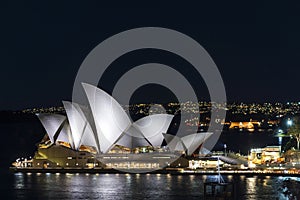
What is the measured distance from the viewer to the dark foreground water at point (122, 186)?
31922 mm

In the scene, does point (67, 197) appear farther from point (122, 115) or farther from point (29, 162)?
point (29, 162)

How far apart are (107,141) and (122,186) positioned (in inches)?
476

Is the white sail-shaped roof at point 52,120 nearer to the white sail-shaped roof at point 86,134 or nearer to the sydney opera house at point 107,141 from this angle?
the sydney opera house at point 107,141

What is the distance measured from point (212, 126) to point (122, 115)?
78345mm

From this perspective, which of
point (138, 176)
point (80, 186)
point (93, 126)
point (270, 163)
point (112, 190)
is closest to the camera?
point (112, 190)

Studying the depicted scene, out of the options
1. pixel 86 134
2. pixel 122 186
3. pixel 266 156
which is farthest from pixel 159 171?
pixel 266 156

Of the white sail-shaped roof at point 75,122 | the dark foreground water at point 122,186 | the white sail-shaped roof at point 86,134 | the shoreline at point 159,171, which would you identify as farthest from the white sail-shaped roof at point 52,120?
the dark foreground water at point 122,186

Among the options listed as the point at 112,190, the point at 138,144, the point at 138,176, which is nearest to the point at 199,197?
the point at 112,190

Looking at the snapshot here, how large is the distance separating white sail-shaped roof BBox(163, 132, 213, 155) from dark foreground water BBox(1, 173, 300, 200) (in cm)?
656

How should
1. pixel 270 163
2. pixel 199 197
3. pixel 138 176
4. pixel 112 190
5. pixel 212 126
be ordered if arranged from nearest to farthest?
pixel 199 197, pixel 112 190, pixel 138 176, pixel 270 163, pixel 212 126

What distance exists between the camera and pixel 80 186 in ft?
121

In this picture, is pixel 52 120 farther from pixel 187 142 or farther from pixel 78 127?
pixel 187 142

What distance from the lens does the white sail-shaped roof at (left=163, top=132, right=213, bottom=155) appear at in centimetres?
5084

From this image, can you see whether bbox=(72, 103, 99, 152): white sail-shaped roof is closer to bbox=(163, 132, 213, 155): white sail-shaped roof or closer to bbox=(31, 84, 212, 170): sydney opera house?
bbox=(31, 84, 212, 170): sydney opera house
